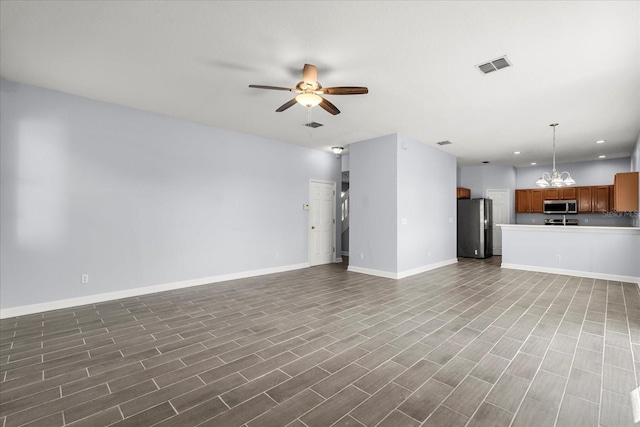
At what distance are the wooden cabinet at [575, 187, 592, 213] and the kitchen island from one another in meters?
3.24

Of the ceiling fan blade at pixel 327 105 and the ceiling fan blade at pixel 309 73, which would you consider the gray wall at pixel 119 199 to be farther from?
the ceiling fan blade at pixel 309 73

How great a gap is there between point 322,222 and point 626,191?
6590 millimetres

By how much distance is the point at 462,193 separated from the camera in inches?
374

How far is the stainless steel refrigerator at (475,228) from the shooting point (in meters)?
8.62

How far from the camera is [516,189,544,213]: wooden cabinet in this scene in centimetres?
924

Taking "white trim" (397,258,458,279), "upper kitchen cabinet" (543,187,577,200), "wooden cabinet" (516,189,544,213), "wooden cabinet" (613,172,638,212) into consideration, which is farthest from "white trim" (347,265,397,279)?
"upper kitchen cabinet" (543,187,577,200)

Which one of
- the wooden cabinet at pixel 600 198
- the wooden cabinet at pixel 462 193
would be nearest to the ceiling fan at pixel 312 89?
the wooden cabinet at pixel 462 193

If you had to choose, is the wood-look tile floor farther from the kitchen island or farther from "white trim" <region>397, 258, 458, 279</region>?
the kitchen island

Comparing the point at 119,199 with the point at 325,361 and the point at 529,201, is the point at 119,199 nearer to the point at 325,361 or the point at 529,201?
the point at 325,361

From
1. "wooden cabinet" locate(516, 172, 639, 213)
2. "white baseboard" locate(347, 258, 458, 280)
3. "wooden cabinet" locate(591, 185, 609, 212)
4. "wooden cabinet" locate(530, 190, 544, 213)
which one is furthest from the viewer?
"wooden cabinet" locate(530, 190, 544, 213)

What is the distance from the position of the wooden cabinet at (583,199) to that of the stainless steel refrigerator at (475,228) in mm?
2372

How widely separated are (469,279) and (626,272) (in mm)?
2968

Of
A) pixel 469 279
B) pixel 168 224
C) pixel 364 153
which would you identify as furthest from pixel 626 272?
pixel 168 224

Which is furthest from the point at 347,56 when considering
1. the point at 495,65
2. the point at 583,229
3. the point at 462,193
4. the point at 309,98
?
the point at 462,193
